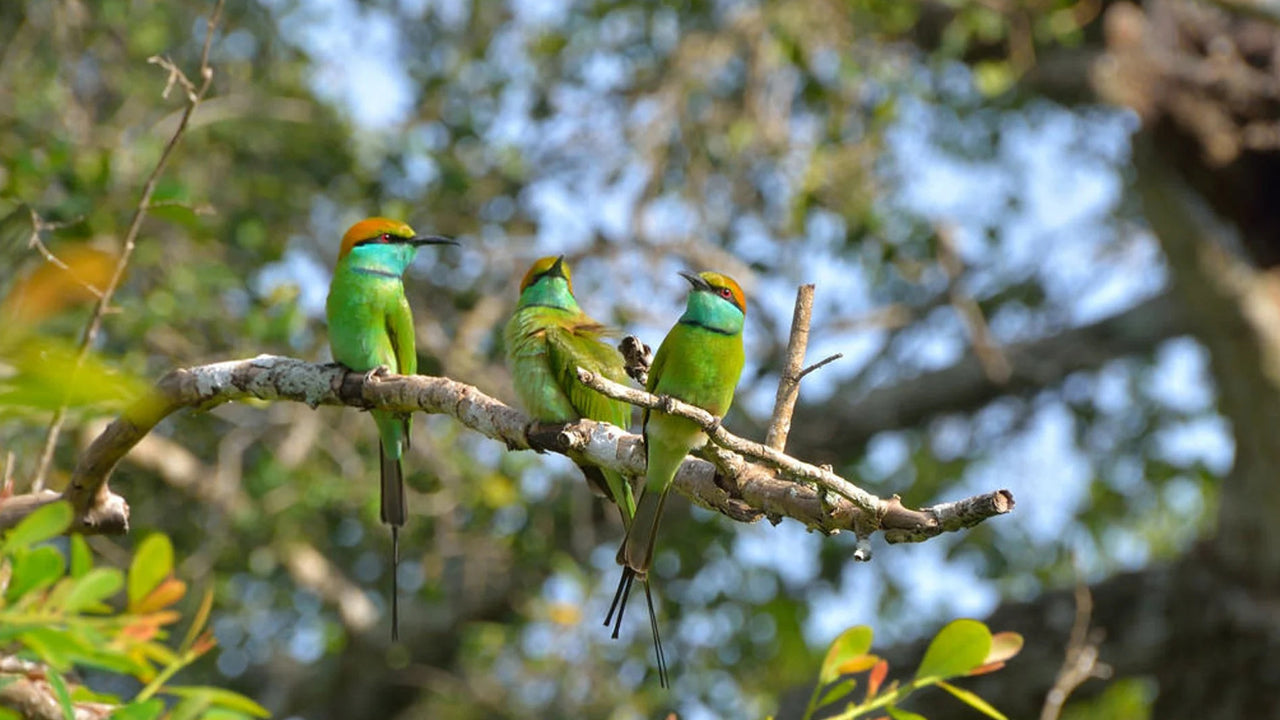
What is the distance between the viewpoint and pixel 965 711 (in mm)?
4551

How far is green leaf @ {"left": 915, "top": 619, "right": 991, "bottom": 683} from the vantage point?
1.66 m

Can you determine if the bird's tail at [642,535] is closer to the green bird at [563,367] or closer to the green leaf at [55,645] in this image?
the green bird at [563,367]

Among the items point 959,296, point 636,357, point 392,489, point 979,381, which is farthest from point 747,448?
point 979,381

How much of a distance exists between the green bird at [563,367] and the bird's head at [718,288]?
0.88 feet

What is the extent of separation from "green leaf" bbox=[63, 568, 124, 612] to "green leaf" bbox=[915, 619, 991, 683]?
37.0 inches

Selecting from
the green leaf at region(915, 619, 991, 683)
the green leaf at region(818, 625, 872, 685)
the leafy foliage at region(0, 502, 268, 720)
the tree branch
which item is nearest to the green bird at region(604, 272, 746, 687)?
the green leaf at region(818, 625, 872, 685)

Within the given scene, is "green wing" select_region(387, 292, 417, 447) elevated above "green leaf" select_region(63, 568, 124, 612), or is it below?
above

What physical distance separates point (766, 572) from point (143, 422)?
10.6 feet

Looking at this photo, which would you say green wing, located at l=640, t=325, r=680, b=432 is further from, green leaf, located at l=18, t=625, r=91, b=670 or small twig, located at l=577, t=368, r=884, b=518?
green leaf, located at l=18, t=625, r=91, b=670

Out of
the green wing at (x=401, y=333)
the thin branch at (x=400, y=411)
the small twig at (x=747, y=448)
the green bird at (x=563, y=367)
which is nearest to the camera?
the small twig at (x=747, y=448)

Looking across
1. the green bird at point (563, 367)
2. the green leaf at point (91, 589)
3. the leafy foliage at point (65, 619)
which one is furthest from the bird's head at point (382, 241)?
the green leaf at point (91, 589)

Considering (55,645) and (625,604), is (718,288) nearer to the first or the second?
(625,604)

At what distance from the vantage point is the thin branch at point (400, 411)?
171 centimetres

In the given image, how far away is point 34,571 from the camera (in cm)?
128
